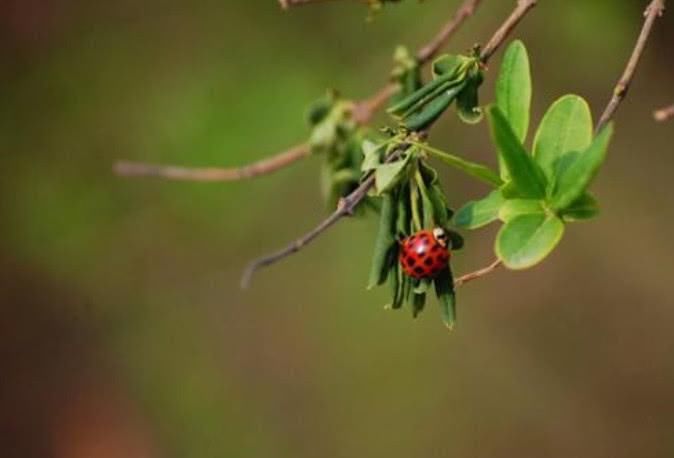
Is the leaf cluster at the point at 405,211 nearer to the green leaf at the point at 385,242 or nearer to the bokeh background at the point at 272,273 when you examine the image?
the green leaf at the point at 385,242

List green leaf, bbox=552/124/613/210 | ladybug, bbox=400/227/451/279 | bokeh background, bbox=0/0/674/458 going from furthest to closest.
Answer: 1. bokeh background, bbox=0/0/674/458
2. ladybug, bbox=400/227/451/279
3. green leaf, bbox=552/124/613/210

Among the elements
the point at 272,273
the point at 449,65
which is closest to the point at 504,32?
the point at 449,65

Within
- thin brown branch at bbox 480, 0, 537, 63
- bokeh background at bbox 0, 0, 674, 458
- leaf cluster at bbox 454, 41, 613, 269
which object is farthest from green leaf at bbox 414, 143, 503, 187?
bokeh background at bbox 0, 0, 674, 458

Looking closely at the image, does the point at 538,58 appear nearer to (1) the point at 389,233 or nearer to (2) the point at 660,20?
(2) the point at 660,20

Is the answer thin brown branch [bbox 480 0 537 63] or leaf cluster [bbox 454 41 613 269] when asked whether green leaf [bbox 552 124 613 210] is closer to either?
leaf cluster [bbox 454 41 613 269]

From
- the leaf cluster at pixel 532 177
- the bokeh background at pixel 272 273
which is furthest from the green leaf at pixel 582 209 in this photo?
the bokeh background at pixel 272 273

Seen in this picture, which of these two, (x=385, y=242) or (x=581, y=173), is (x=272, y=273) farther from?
(x=581, y=173)

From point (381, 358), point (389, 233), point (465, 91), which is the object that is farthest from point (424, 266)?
point (381, 358)
